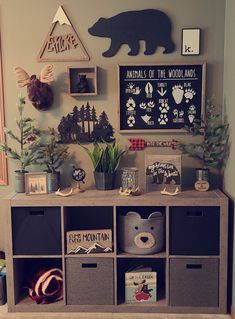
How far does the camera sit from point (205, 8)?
8.67 feet

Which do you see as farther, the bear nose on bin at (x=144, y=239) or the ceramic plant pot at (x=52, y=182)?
the ceramic plant pot at (x=52, y=182)

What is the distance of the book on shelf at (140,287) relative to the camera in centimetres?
255

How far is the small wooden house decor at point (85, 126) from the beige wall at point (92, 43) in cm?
4

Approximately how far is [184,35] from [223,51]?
271mm

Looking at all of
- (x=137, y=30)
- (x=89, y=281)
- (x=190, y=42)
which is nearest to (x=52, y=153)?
(x=89, y=281)

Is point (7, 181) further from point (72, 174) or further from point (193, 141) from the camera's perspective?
point (193, 141)

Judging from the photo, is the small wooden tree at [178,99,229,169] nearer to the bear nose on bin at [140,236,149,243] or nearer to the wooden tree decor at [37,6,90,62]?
the bear nose on bin at [140,236,149,243]

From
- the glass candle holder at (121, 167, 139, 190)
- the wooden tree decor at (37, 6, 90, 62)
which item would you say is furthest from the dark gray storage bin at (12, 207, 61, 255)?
the wooden tree decor at (37, 6, 90, 62)

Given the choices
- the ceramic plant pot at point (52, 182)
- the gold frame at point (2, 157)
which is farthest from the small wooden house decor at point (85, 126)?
the gold frame at point (2, 157)

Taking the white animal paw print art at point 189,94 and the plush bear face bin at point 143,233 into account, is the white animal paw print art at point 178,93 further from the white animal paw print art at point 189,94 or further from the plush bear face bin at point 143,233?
the plush bear face bin at point 143,233

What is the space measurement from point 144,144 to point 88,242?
74 centimetres

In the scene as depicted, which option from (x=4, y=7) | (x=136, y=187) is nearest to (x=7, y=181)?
(x=136, y=187)

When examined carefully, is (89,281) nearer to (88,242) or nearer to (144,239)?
(88,242)

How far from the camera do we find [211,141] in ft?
8.70
